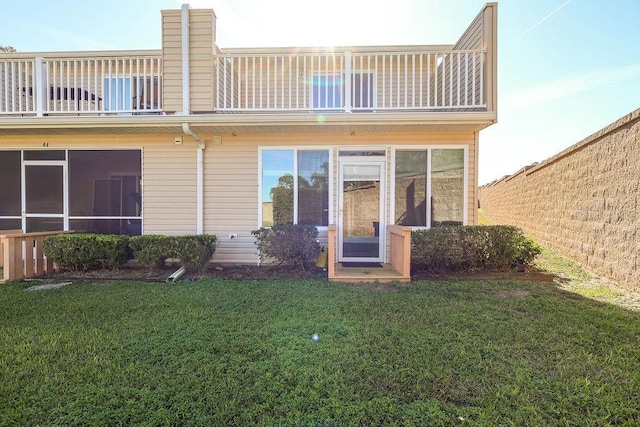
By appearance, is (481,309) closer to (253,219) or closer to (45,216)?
(253,219)

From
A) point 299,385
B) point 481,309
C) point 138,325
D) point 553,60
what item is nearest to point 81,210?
point 138,325

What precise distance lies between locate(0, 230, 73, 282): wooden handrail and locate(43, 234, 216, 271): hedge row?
0.24 metres

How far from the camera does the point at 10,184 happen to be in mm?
7195

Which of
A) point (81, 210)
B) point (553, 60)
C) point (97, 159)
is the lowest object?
point (81, 210)

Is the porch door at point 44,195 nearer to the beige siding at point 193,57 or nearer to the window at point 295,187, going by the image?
the beige siding at point 193,57

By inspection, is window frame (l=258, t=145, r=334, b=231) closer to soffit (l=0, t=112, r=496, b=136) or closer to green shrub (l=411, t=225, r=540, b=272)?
soffit (l=0, t=112, r=496, b=136)

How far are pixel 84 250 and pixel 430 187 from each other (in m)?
6.94

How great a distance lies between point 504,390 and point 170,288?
4.76 m

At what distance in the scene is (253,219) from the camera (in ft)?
23.1

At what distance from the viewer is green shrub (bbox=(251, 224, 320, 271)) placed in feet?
20.5

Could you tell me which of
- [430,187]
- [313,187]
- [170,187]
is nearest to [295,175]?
[313,187]

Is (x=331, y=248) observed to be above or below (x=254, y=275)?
above

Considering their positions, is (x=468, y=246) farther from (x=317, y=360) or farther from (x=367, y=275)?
(x=317, y=360)

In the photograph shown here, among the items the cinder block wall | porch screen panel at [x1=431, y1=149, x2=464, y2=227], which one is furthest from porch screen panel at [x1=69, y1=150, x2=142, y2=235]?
the cinder block wall
